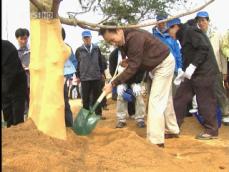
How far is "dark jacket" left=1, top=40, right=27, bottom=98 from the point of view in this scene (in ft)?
19.1

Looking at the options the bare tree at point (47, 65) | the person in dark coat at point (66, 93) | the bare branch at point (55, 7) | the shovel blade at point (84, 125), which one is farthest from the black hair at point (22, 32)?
the bare branch at point (55, 7)

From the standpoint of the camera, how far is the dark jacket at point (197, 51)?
6.68m

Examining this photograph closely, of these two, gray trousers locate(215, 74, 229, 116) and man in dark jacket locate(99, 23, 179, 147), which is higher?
man in dark jacket locate(99, 23, 179, 147)

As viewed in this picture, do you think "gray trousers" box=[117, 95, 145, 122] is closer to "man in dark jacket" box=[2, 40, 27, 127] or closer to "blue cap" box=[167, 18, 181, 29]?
"blue cap" box=[167, 18, 181, 29]

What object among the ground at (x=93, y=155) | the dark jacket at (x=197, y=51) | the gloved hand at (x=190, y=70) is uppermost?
the dark jacket at (x=197, y=51)

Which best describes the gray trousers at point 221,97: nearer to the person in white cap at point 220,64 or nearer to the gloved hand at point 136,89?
the person in white cap at point 220,64

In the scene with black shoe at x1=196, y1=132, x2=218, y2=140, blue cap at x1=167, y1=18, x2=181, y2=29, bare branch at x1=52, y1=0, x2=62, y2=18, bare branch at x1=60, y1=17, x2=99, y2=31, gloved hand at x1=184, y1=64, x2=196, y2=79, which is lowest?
black shoe at x1=196, y1=132, x2=218, y2=140

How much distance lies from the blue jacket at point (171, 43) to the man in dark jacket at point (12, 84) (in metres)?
2.54

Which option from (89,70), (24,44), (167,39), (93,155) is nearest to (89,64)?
(89,70)

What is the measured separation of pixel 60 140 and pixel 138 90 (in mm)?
3178

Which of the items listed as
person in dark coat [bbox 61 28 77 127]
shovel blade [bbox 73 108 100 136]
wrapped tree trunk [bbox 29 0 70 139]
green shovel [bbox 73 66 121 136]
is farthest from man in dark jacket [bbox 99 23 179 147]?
person in dark coat [bbox 61 28 77 127]

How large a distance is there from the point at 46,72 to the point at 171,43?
11.6 ft

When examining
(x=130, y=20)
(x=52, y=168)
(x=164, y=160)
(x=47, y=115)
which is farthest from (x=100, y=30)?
(x=130, y=20)

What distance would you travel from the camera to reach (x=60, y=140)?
4.68 metres
